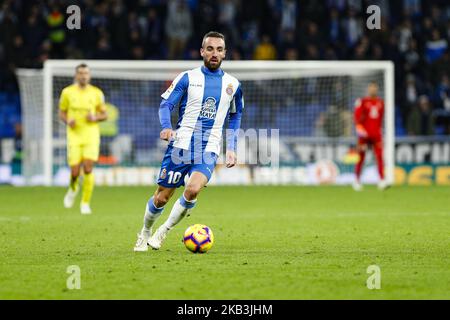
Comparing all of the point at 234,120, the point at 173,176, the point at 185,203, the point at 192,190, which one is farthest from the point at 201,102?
the point at 185,203

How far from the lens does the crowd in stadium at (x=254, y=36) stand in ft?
82.4

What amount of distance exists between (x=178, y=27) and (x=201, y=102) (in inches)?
657

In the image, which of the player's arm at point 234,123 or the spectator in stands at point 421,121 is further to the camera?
the spectator in stands at point 421,121

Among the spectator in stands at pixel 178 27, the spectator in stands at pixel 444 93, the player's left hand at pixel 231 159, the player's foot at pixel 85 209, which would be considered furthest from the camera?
the spectator in stands at pixel 178 27

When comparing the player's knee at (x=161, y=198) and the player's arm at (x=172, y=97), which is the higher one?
the player's arm at (x=172, y=97)

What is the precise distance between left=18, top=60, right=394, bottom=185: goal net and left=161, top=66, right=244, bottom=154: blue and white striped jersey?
12.4 metres

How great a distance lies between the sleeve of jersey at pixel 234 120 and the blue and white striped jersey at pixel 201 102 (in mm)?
93

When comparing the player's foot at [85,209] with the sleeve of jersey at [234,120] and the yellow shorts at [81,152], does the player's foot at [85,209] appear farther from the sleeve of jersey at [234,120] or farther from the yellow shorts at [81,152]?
the sleeve of jersey at [234,120]

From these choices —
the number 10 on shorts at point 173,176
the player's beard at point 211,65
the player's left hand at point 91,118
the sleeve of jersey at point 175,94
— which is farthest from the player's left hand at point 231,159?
the player's left hand at point 91,118

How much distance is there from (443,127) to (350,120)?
Result: 2.75 metres

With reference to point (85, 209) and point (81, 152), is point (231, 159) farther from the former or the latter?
point (81, 152)

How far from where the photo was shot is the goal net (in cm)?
2269

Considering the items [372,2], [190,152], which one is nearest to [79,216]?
[190,152]

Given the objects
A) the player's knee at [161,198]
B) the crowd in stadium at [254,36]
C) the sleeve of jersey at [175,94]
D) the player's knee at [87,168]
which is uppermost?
the crowd in stadium at [254,36]
